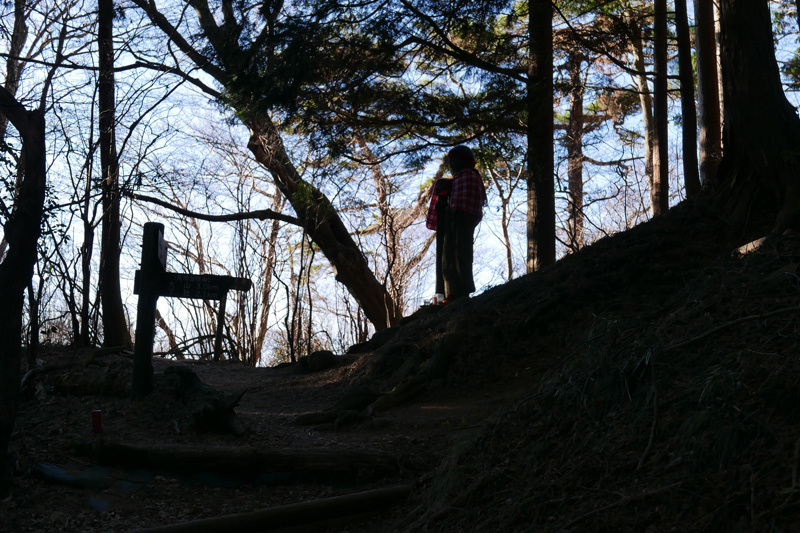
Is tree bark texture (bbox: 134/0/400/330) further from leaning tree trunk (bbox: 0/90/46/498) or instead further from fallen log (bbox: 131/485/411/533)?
fallen log (bbox: 131/485/411/533)

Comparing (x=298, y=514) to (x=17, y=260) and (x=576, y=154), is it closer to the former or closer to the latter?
(x=17, y=260)

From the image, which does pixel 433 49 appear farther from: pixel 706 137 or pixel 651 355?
pixel 651 355

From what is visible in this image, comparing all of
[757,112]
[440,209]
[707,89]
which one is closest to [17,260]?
[757,112]

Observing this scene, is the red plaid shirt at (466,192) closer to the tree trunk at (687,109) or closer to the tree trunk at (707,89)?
the tree trunk at (687,109)

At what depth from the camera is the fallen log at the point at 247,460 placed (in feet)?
14.6

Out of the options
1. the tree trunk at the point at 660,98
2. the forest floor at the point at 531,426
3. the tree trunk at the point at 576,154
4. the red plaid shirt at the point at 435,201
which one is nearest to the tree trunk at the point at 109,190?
the forest floor at the point at 531,426

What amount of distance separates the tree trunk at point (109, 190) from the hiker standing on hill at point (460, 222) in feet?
14.0

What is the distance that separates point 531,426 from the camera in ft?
12.8

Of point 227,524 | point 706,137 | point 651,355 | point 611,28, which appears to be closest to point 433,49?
point 611,28

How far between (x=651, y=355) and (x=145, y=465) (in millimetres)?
3152

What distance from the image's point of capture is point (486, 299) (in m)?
7.72

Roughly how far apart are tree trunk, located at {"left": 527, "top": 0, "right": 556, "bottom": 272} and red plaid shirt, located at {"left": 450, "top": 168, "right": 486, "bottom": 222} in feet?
3.92

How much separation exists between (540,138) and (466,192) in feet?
5.24

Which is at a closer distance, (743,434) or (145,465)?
(743,434)
